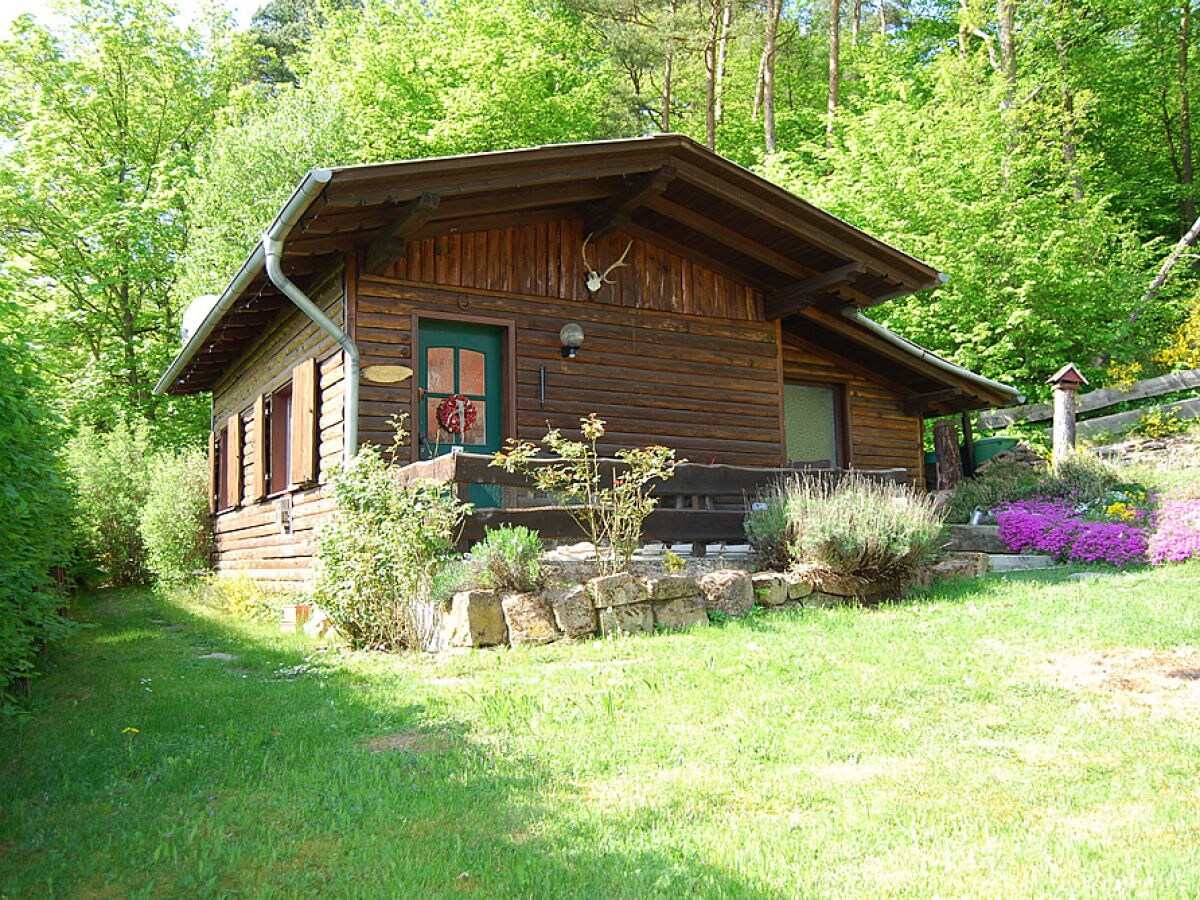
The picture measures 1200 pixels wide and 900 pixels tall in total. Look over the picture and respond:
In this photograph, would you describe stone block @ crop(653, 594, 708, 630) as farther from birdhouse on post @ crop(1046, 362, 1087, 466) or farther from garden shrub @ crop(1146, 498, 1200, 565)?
birdhouse on post @ crop(1046, 362, 1087, 466)

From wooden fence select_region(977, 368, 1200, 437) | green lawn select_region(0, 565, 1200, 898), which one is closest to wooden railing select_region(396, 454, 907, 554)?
green lawn select_region(0, 565, 1200, 898)

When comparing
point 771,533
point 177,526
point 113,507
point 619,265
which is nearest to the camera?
point 771,533

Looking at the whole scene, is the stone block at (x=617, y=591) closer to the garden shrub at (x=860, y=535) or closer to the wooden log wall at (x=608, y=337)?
the garden shrub at (x=860, y=535)

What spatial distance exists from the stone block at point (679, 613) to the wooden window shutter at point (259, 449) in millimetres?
6952

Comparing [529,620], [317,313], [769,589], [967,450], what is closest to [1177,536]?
[769,589]

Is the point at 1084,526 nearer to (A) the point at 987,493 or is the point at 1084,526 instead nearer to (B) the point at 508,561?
(A) the point at 987,493

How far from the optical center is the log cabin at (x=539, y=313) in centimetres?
920

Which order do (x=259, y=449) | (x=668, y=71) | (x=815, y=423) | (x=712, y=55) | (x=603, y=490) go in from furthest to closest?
(x=668, y=71)
(x=712, y=55)
(x=815, y=423)
(x=259, y=449)
(x=603, y=490)

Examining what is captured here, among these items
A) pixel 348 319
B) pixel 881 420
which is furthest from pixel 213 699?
pixel 881 420

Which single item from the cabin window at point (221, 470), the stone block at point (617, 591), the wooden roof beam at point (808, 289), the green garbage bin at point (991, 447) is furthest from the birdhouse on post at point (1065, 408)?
the cabin window at point (221, 470)

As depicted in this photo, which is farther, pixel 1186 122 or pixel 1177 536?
pixel 1186 122

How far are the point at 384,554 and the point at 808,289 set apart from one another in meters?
6.41

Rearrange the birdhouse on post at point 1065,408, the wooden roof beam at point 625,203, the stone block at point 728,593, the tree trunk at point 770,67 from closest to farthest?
the stone block at point 728,593
the wooden roof beam at point 625,203
the birdhouse on post at point 1065,408
the tree trunk at point 770,67

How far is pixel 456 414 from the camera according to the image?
10000 mm
